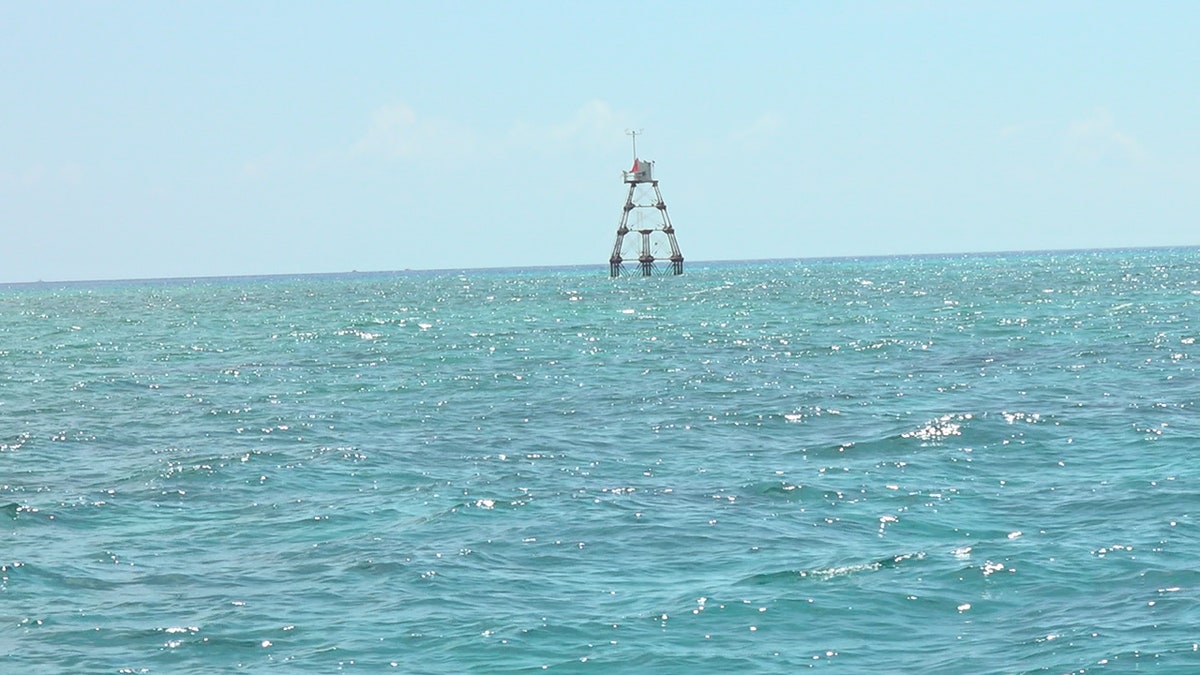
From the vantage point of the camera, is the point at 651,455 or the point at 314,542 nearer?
the point at 314,542

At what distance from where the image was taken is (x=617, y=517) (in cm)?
1756

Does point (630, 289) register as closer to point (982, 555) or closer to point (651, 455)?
point (651, 455)

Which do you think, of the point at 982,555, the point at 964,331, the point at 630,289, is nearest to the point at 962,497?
the point at 982,555

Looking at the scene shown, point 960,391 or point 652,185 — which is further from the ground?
point 652,185

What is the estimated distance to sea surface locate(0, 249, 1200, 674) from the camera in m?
12.4

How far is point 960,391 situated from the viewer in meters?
30.0

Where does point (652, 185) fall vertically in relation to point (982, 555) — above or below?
above

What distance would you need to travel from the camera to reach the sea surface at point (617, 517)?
40.7 ft

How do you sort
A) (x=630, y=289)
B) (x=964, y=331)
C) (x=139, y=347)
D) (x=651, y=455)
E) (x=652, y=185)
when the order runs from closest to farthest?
(x=651, y=455)
(x=964, y=331)
(x=139, y=347)
(x=630, y=289)
(x=652, y=185)

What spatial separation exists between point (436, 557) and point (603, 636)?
366cm

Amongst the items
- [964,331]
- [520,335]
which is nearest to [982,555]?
[964,331]

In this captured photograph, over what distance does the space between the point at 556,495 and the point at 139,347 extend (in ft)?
129

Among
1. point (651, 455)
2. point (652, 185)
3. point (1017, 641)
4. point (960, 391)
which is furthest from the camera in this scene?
point (652, 185)

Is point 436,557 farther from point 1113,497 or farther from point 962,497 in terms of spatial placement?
point 1113,497
